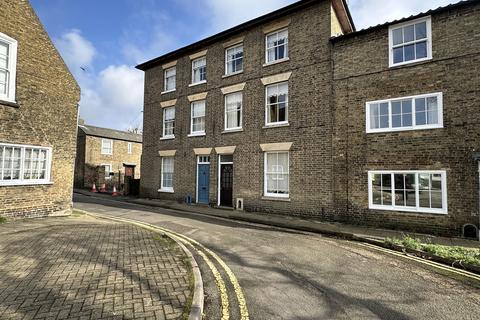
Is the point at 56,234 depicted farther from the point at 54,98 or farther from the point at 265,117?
the point at 265,117

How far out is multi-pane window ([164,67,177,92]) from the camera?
18.7m

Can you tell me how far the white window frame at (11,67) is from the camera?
9692 mm

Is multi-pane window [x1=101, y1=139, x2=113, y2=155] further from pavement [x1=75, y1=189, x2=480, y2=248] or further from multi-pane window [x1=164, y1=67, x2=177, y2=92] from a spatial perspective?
pavement [x1=75, y1=189, x2=480, y2=248]

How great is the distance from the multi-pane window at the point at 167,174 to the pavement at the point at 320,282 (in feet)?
32.1

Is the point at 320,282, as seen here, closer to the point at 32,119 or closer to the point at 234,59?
the point at 32,119

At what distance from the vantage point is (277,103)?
13.7 metres

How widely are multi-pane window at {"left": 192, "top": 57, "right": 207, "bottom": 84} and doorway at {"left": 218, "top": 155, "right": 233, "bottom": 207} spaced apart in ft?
18.4

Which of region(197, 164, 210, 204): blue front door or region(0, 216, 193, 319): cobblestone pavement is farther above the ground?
region(197, 164, 210, 204): blue front door

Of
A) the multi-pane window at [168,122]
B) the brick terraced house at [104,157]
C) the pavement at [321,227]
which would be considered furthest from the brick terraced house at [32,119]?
the brick terraced house at [104,157]

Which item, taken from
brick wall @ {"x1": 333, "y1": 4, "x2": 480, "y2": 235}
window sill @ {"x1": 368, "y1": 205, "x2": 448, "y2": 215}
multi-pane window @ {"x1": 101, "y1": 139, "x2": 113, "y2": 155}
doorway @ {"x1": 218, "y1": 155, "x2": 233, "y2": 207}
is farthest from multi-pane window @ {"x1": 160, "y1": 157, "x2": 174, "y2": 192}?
multi-pane window @ {"x1": 101, "y1": 139, "x2": 113, "y2": 155}

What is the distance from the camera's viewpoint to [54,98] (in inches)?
441

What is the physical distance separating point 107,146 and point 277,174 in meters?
25.7

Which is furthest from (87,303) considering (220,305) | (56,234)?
(56,234)

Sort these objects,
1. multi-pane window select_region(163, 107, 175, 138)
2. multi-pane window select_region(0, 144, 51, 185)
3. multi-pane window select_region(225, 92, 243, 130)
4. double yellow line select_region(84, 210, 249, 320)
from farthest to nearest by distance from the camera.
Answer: multi-pane window select_region(163, 107, 175, 138)
multi-pane window select_region(225, 92, 243, 130)
multi-pane window select_region(0, 144, 51, 185)
double yellow line select_region(84, 210, 249, 320)
